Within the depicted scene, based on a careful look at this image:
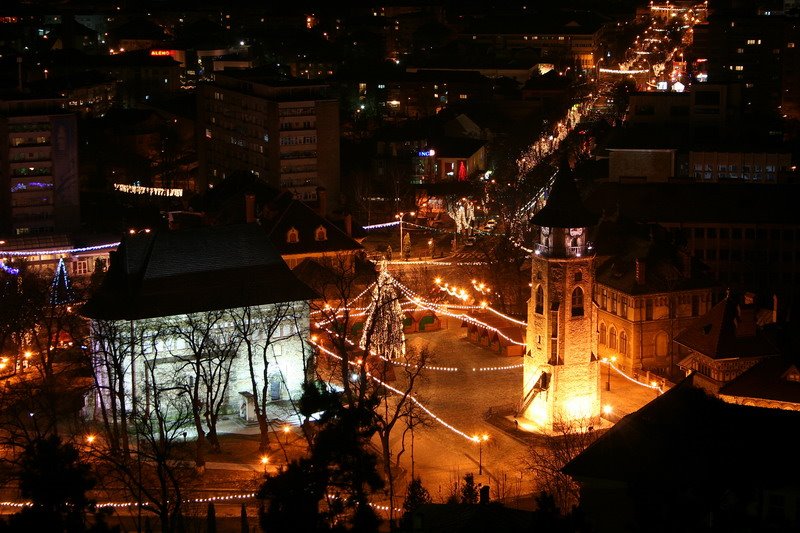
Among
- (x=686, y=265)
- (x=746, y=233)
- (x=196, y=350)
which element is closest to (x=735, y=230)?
(x=746, y=233)

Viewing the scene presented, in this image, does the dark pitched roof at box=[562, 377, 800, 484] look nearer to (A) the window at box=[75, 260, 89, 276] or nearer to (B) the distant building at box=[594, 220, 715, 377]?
(B) the distant building at box=[594, 220, 715, 377]

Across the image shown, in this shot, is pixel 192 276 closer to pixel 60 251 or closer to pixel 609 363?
pixel 609 363

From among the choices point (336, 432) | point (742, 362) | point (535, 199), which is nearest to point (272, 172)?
point (535, 199)

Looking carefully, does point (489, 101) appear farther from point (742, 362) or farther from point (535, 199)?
point (742, 362)

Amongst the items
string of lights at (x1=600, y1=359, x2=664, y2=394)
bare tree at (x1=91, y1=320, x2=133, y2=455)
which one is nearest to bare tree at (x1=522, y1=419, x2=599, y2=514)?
string of lights at (x1=600, y1=359, x2=664, y2=394)

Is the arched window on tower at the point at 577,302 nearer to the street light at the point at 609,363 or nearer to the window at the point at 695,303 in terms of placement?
the street light at the point at 609,363

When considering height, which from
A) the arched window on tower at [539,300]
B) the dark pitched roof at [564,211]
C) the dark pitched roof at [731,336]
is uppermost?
the dark pitched roof at [564,211]

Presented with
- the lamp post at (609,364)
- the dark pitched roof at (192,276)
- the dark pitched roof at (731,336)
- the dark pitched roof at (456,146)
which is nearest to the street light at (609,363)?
the lamp post at (609,364)
